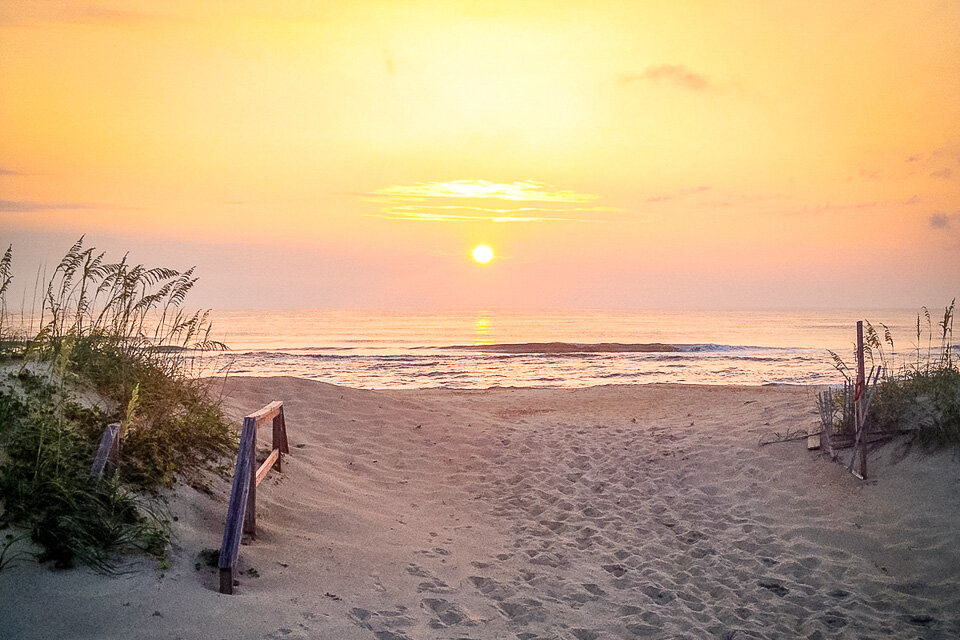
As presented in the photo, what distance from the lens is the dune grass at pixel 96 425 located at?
14.4ft

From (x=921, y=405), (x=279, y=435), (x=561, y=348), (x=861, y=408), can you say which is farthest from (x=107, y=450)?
(x=561, y=348)

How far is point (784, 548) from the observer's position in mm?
6543

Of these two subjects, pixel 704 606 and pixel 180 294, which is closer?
pixel 704 606

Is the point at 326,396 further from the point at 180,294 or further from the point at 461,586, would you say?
the point at 461,586

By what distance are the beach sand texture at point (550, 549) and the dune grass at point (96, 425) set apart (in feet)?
0.98

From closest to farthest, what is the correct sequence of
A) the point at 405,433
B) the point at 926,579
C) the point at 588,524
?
1. the point at 926,579
2. the point at 588,524
3. the point at 405,433

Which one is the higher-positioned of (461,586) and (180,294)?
(180,294)

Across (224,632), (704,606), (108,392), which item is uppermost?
(108,392)

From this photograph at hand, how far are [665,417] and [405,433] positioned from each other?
5386mm

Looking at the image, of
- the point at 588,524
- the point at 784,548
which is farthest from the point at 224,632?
the point at 784,548

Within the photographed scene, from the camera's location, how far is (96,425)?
556 centimetres

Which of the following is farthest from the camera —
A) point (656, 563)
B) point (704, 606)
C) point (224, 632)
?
point (656, 563)

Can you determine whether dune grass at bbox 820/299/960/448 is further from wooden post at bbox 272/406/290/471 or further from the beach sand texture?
wooden post at bbox 272/406/290/471

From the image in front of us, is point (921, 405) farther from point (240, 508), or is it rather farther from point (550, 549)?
point (240, 508)
